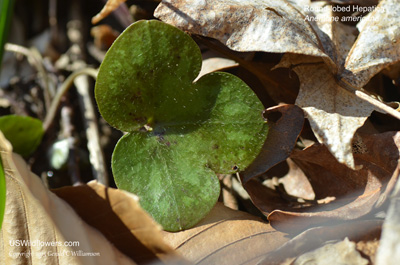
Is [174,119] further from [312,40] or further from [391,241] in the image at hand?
[391,241]

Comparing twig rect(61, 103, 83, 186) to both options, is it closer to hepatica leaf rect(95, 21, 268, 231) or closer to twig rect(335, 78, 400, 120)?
hepatica leaf rect(95, 21, 268, 231)

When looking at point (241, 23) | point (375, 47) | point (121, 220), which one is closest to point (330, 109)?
point (375, 47)

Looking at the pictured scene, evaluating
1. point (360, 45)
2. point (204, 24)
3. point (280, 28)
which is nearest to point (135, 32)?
point (204, 24)

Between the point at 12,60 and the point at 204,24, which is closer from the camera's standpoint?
the point at 204,24

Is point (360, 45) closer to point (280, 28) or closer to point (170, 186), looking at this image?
point (280, 28)

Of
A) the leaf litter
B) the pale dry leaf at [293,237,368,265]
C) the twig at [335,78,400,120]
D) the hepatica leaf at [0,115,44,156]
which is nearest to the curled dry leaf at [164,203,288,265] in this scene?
the leaf litter

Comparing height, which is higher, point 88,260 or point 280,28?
point 280,28
